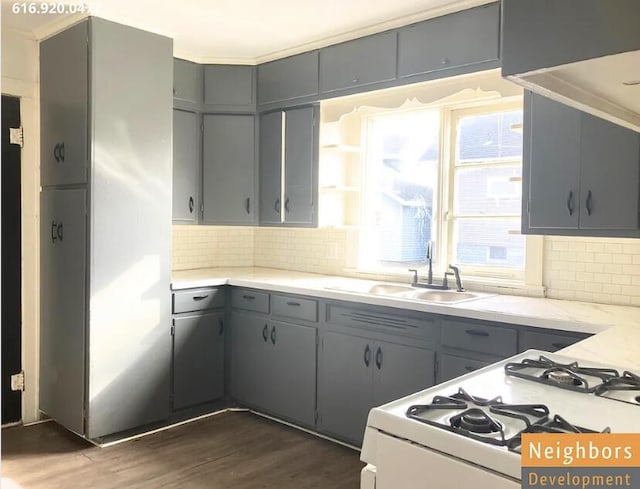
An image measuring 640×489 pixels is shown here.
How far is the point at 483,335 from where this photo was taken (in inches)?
107

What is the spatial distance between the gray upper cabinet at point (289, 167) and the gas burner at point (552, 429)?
2.81 meters

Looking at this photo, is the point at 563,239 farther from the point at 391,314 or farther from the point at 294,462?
the point at 294,462

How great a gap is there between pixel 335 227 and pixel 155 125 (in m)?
1.36

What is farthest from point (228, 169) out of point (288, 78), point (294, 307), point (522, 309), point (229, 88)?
point (522, 309)

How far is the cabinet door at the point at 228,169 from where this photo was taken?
166 inches

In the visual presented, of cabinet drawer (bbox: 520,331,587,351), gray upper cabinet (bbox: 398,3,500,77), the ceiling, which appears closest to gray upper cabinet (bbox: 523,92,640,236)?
gray upper cabinet (bbox: 398,3,500,77)

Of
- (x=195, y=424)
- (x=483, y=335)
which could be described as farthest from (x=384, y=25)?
(x=195, y=424)

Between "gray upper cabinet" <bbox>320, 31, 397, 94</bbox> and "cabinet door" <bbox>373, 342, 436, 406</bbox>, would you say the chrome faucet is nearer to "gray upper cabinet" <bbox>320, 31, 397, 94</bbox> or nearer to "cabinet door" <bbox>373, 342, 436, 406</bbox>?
"cabinet door" <bbox>373, 342, 436, 406</bbox>

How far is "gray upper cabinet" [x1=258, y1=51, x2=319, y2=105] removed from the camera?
387cm

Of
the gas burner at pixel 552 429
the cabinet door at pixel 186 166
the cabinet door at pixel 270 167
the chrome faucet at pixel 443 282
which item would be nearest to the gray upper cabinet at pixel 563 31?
the gas burner at pixel 552 429

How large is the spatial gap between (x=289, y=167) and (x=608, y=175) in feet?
7.00

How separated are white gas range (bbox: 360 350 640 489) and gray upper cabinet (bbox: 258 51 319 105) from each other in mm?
2731

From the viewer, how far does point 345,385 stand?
3.34 m

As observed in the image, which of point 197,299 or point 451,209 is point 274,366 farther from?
point 451,209
